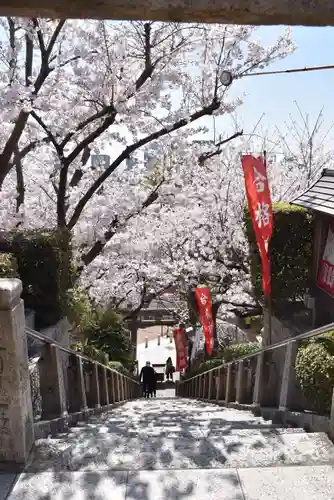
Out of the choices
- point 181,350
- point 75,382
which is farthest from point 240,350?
point 181,350

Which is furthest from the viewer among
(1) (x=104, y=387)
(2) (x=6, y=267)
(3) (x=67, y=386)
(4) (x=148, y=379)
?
(4) (x=148, y=379)

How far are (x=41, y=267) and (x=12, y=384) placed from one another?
480cm

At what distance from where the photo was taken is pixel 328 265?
8.85 meters

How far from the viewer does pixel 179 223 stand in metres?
17.8

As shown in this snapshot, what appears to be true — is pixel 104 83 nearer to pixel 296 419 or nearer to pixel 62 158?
pixel 62 158

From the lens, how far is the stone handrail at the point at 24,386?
3.27m

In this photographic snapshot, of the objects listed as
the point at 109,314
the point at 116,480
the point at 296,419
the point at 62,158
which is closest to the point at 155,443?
the point at 116,480

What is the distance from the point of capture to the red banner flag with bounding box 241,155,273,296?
7.91m

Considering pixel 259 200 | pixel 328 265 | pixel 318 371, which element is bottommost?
pixel 318 371

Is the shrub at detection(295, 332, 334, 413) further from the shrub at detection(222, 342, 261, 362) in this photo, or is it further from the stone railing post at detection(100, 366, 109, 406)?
the shrub at detection(222, 342, 261, 362)

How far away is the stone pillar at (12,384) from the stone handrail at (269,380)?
245 cm

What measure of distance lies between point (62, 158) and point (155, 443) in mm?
6503

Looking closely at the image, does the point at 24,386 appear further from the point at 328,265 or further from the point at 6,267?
the point at 328,265

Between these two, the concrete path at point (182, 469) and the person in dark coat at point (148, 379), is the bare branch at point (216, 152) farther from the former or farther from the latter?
the person in dark coat at point (148, 379)
